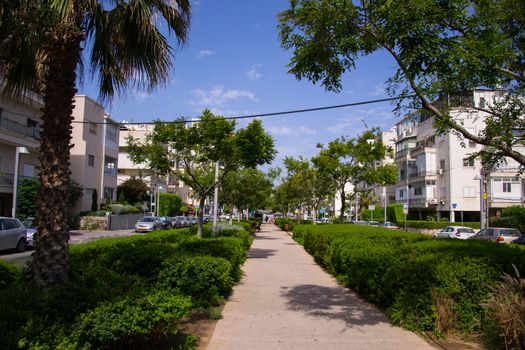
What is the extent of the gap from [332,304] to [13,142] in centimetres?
3217

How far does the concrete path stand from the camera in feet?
20.5

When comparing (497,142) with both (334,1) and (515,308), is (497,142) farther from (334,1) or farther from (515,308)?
(334,1)

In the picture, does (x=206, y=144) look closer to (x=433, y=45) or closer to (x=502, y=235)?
(x=433, y=45)

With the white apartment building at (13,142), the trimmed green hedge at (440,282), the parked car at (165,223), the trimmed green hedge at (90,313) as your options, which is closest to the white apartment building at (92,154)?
the white apartment building at (13,142)

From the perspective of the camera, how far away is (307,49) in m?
7.27

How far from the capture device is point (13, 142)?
113 ft

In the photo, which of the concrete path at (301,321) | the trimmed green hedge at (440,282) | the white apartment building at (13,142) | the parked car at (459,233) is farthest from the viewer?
the white apartment building at (13,142)

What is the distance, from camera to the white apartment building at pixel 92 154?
43875 mm

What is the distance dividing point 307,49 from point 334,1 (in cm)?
79

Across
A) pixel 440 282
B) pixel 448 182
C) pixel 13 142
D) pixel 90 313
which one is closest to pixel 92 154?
pixel 13 142

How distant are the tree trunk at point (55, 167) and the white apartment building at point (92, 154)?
3606 cm

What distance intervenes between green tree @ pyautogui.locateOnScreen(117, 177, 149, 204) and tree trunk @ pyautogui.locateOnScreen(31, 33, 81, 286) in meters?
54.2

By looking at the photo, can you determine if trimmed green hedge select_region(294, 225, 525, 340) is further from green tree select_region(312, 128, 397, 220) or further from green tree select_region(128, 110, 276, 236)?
green tree select_region(312, 128, 397, 220)

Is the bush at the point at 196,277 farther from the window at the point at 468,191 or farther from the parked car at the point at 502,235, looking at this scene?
the window at the point at 468,191
